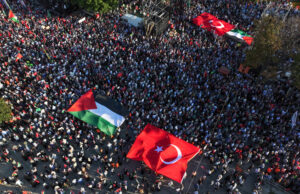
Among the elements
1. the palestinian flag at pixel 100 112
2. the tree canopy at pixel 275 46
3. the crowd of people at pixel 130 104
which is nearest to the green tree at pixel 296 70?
the tree canopy at pixel 275 46

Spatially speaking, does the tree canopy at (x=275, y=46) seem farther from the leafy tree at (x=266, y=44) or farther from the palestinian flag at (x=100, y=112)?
the palestinian flag at (x=100, y=112)

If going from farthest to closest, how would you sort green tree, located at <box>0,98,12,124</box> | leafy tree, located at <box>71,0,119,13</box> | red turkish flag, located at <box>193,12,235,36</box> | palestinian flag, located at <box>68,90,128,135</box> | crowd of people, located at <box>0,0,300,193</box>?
leafy tree, located at <box>71,0,119,13</box>, red turkish flag, located at <box>193,12,235,36</box>, palestinian flag, located at <box>68,90,128,135</box>, green tree, located at <box>0,98,12,124</box>, crowd of people, located at <box>0,0,300,193</box>

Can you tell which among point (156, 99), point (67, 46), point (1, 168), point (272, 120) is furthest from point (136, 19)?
point (1, 168)

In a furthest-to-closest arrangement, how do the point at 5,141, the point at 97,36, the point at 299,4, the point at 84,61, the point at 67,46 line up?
the point at 299,4 < the point at 97,36 < the point at 67,46 < the point at 84,61 < the point at 5,141

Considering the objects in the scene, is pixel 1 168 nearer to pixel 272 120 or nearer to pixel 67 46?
pixel 67 46

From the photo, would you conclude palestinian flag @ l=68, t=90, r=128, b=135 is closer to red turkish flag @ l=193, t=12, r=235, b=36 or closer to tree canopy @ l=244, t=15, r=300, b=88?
tree canopy @ l=244, t=15, r=300, b=88

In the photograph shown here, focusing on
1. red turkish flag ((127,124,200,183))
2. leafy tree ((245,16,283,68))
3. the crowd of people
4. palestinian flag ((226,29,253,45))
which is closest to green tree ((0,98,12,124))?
the crowd of people
